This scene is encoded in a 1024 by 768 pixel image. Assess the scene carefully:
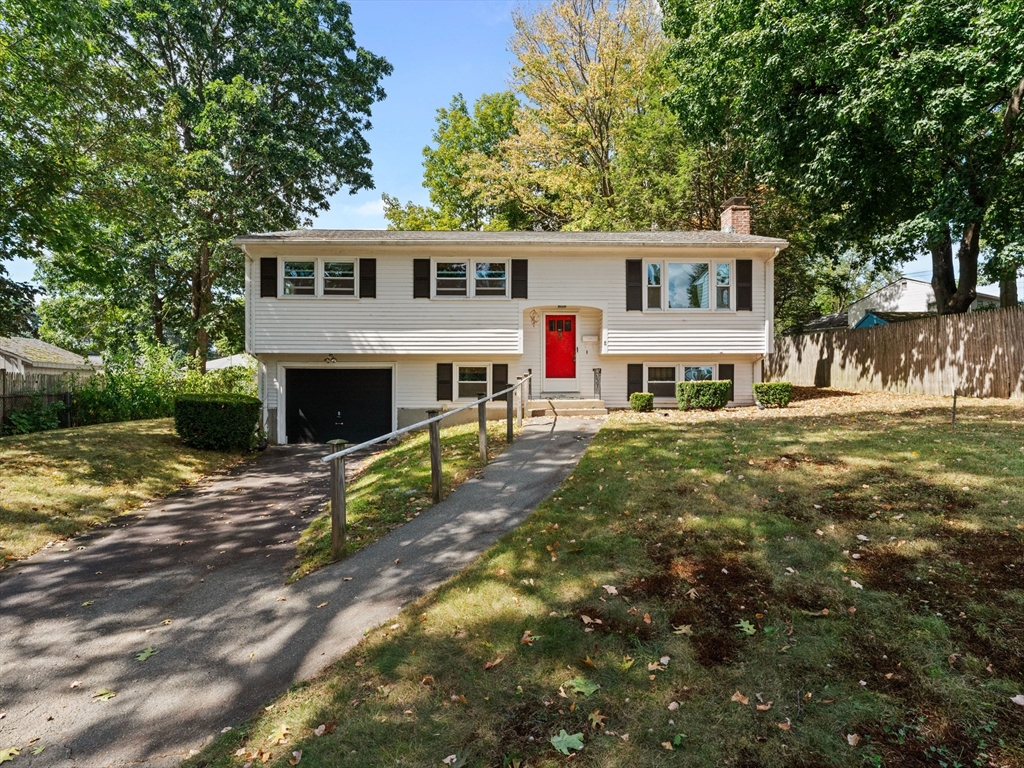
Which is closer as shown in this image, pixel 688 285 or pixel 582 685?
pixel 582 685

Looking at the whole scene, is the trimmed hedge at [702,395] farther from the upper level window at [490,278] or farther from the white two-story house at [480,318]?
the upper level window at [490,278]

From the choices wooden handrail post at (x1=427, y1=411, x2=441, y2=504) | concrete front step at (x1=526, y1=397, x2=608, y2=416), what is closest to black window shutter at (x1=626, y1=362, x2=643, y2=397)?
concrete front step at (x1=526, y1=397, x2=608, y2=416)

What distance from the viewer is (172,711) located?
3.43 meters

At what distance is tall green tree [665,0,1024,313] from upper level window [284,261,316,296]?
44.0ft

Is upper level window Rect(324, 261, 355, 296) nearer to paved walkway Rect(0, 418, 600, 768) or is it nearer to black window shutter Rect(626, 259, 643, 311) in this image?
black window shutter Rect(626, 259, 643, 311)

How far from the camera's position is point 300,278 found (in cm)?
1537

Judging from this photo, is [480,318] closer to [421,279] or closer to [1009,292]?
[421,279]

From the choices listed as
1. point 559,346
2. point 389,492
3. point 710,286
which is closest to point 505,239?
point 559,346

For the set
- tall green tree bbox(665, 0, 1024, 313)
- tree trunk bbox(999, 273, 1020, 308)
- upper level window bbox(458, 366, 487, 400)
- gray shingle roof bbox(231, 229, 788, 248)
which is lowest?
upper level window bbox(458, 366, 487, 400)

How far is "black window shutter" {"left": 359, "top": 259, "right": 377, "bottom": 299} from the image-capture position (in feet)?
50.4

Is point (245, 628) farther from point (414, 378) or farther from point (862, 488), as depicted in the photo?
point (414, 378)

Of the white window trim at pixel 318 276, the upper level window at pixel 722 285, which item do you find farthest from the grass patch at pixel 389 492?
the upper level window at pixel 722 285

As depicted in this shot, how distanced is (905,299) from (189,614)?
4306cm

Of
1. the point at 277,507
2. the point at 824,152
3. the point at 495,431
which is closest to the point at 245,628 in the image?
the point at 277,507
